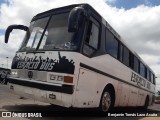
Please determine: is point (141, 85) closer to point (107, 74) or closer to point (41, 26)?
point (107, 74)

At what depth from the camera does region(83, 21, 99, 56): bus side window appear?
8.01 meters

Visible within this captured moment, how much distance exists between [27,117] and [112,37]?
455 centimetres

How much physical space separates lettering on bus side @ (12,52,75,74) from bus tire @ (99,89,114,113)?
2.23 m

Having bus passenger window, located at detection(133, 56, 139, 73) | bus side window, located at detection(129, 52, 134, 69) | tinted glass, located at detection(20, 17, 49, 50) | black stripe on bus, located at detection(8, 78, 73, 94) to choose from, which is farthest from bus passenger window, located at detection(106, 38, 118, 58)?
bus passenger window, located at detection(133, 56, 139, 73)

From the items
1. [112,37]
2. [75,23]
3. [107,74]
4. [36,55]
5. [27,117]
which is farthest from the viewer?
[112,37]

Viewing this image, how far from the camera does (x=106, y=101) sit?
375 inches

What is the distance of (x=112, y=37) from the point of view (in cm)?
1041

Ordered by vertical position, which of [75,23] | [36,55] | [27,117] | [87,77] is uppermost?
[75,23]

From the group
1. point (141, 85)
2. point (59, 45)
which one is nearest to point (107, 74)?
point (59, 45)

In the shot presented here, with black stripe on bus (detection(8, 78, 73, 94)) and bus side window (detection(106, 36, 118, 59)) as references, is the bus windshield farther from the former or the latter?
bus side window (detection(106, 36, 118, 59))

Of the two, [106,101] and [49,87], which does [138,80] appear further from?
[49,87]

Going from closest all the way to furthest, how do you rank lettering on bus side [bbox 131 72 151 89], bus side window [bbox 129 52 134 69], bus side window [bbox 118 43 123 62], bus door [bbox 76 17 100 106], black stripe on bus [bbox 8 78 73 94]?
black stripe on bus [bbox 8 78 73 94], bus door [bbox 76 17 100 106], bus side window [bbox 118 43 123 62], bus side window [bbox 129 52 134 69], lettering on bus side [bbox 131 72 151 89]

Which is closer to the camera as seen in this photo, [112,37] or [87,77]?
[87,77]

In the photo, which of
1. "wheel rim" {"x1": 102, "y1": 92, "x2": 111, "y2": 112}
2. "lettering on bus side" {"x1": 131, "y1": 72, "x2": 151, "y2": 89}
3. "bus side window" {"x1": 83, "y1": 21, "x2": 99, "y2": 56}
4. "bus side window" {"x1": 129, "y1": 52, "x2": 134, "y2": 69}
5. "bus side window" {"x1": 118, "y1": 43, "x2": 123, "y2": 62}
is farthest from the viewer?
"lettering on bus side" {"x1": 131, "y1": 72, "x2": 151, "y2": 89}
